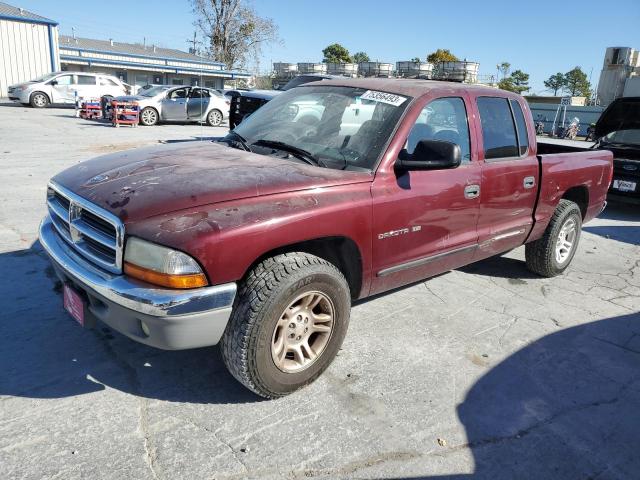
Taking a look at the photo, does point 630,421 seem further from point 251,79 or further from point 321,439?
point 251,79

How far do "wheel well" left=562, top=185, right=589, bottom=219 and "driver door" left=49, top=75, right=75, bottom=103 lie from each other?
23411 millimetres

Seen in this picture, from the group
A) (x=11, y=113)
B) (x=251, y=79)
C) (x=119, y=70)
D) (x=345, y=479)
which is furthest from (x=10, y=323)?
(x=251, y=79)

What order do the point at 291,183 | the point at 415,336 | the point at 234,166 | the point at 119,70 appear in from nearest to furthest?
the point at 291,183
the point at 234,166
the point at 415,336
the point at 119,70

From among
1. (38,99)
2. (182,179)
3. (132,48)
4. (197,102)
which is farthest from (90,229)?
(132,48)

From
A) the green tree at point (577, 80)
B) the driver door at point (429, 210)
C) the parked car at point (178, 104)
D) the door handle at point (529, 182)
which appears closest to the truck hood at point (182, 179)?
the driver door at point (429, 210)

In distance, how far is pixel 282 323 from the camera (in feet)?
8.98

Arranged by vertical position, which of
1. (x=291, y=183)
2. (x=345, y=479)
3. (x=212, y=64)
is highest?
(x=212, y=64)

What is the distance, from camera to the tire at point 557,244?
15.8ft

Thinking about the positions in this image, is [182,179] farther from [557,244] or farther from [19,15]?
[19,15]

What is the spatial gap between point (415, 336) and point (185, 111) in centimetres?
1731

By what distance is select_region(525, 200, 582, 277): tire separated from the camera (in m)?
4.83

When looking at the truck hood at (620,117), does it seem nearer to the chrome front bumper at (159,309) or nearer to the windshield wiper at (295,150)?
the windshield wiper at (295,150)

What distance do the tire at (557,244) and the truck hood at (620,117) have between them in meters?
4.65

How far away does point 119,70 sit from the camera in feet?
136
